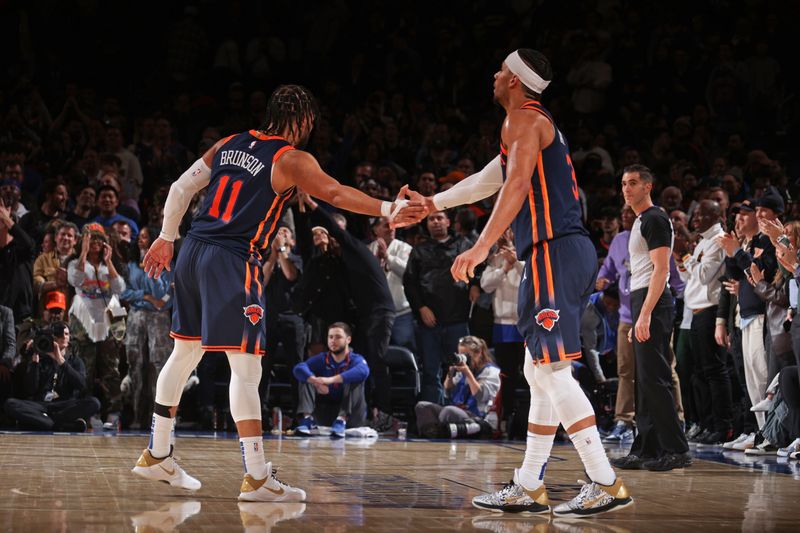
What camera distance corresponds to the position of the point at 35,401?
30.7 ft

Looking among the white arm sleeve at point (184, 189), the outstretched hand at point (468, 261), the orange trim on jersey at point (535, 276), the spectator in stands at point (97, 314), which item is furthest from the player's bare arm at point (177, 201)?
the spectator in stands at point (97, 314)

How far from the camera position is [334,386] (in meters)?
9.76

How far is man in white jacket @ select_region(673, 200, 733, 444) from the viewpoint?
9.09 m

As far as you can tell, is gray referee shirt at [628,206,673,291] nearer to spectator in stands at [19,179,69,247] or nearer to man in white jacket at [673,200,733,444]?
man in white jacket at [673,200,733,444]

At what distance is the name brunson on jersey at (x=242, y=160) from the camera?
5.00 m

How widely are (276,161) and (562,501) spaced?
2.27m

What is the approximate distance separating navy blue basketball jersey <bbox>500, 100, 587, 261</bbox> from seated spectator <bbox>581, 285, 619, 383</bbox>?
5244mm

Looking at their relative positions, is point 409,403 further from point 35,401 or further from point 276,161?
point 276,161

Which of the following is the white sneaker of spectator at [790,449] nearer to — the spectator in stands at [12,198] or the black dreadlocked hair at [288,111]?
the black dreadlocked hair at [288,111]

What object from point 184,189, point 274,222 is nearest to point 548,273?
point 274,222

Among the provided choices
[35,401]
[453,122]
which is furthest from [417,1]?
[35,401]

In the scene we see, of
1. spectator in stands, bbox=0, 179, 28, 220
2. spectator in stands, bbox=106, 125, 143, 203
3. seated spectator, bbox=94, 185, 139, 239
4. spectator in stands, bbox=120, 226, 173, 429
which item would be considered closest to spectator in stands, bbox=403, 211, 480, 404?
spectator in stands, bbox=120, 226, 173, 429

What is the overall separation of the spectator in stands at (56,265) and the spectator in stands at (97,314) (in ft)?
0.51

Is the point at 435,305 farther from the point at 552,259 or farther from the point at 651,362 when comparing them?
the point at 552,259
